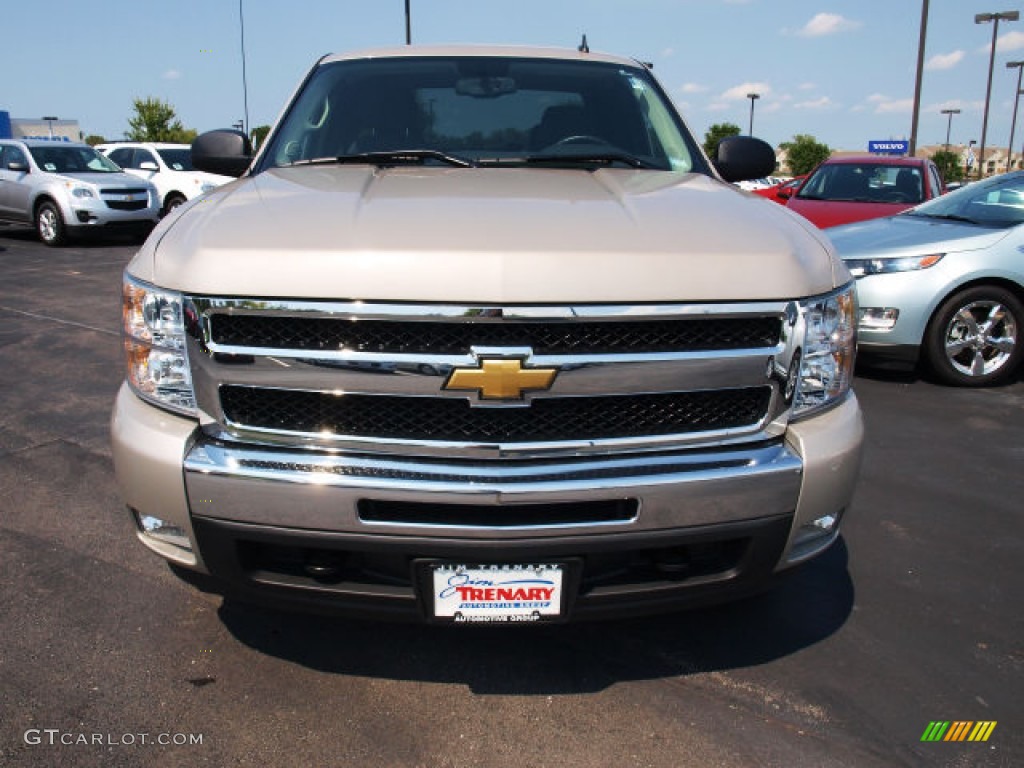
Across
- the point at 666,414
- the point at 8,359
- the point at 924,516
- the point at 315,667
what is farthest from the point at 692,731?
the point at 8,359

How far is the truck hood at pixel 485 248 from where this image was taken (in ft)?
6.56

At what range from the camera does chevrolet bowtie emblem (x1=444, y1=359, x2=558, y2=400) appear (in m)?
2.01

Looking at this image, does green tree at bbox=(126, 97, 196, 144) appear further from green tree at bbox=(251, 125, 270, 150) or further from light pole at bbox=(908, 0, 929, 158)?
light pole at bbox=(908, 0, 929, 158)

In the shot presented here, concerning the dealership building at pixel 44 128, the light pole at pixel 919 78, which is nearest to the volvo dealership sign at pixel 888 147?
the light pole at pixel 919 78

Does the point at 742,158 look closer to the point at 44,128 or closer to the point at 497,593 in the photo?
the point at 497,593

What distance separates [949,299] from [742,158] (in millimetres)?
3140

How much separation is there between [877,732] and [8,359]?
21.3 feet

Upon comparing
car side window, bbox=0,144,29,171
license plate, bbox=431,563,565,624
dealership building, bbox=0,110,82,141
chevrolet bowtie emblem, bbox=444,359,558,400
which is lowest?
license plate, bbox=431,563,565,624

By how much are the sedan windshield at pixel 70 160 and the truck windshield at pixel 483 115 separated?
13.6 meters

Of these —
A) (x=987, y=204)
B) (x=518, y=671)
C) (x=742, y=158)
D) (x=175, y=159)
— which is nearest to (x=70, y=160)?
(x=175, y=159)

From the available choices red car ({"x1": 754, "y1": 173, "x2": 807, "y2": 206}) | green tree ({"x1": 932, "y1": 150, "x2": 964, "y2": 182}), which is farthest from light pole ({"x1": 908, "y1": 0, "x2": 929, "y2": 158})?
green tree ({"x1": 932, "y1": 150, "x2": 964, "y2": 182})

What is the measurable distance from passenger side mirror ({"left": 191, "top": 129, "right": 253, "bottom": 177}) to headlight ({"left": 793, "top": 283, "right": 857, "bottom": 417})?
8.44 feet

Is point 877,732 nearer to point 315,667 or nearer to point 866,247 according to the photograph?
point 315,667

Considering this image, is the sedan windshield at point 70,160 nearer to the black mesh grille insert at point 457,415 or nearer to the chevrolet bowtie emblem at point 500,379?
the black mesh grille insert at point 457,415
